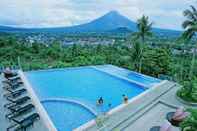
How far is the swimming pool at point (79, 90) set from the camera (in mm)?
10333

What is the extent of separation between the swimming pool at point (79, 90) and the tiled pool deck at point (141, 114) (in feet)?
4.47

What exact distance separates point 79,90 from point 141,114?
18.5ft

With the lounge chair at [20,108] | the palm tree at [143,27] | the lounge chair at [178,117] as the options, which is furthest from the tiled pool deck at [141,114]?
the palm tree at [143,27]

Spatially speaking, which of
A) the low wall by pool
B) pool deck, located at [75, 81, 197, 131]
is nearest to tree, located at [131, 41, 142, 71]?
the low wall by pool

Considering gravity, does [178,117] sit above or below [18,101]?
below

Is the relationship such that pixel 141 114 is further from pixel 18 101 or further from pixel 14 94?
pixel 14 94

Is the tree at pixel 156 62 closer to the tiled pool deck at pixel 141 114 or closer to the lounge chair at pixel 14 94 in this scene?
the tiled pool deck at pixel 141 114

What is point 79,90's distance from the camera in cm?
1416

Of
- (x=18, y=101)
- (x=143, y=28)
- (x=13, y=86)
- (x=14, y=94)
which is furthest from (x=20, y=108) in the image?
(x=143, y=28)

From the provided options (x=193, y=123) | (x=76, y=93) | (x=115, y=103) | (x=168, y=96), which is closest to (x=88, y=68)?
(x=76, y=93)

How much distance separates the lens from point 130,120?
29.6 ft

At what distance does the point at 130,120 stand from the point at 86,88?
6070 millimetres

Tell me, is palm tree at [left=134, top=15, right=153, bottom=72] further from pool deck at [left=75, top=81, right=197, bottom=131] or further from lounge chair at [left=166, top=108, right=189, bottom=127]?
lounge chair at [left=166, top=108, right=189, bottom=127]

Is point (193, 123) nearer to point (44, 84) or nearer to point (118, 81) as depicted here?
point (118, 81)
